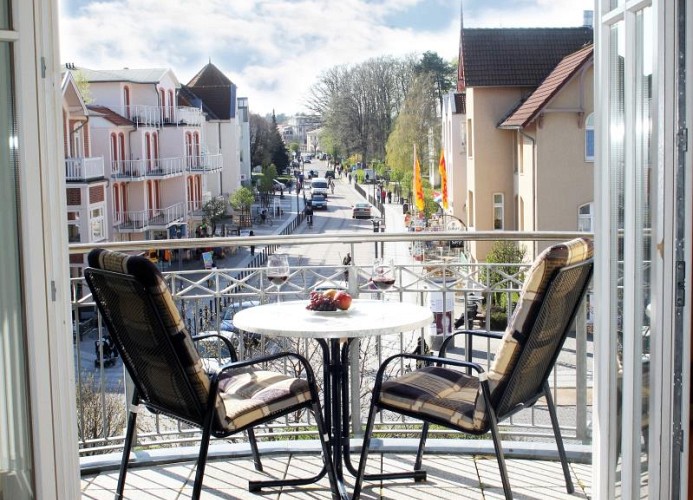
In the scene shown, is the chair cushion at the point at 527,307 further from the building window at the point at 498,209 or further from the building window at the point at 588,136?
the building window at the point at 498,209

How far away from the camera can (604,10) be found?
253cm

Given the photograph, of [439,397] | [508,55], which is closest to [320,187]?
[508,55]

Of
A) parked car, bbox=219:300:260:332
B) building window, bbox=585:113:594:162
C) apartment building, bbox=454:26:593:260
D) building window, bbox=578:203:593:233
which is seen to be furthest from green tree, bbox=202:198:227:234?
parked car, bbox=219:300:260:332

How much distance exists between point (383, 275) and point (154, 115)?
32.8m

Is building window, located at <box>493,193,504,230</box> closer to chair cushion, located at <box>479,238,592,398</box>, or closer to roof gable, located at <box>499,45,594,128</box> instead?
roof gable, located at <box>499,45,594,128</box>

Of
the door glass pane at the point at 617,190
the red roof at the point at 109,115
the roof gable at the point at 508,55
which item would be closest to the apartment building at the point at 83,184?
the red roof at the point at 109,115

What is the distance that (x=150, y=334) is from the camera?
9.99ft

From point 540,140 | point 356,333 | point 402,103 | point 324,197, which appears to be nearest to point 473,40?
point 540,140

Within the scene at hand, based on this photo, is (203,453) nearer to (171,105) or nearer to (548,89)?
(548,89)

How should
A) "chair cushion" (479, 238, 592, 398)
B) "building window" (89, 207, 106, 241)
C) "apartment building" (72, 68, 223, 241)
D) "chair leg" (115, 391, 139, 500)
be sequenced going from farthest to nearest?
"apartment building" (72, 68, 223, 241) < "building window" (89, 207, 106, 241) < "chair leg" (115, 391, 139, 500) < "chair cushion" (479, 238, 592, 398)

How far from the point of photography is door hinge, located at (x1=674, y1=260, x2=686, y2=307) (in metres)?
2.12

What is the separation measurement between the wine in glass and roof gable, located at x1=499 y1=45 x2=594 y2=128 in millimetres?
17207

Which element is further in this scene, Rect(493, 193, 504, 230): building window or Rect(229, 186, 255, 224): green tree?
Rect(229, 186, 255, 224): green tree

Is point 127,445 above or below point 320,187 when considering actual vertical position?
below
